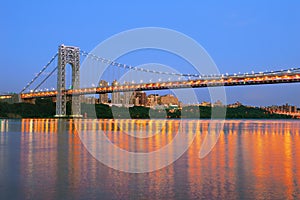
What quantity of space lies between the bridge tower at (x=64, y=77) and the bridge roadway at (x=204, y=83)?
3.30 ft

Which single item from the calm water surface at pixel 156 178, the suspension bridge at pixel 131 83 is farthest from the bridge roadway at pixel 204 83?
the calm water surface at pixel 156 178

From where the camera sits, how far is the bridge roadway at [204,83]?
135ft

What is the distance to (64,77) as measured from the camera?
5522 cm

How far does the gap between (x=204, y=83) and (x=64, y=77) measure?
19349 millimetres

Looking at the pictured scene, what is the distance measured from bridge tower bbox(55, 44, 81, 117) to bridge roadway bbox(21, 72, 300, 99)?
1007 millimetres

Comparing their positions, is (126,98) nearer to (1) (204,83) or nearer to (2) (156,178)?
(1) (204,83)

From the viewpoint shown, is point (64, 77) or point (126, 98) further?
point (126, 98)

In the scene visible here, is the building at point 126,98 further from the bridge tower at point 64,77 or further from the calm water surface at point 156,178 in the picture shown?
the calm water surface at point 156,178

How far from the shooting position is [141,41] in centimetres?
3095

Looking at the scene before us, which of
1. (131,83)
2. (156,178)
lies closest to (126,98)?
(131,83)

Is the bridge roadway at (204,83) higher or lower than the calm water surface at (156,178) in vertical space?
higher

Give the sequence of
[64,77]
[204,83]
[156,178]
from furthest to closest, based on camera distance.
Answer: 1. [64,77]
2. [204,83]
3. [156,178]

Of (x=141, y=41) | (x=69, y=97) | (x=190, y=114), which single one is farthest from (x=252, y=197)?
(x=190, y=114)

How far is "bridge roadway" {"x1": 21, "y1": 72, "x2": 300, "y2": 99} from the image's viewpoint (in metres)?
41.3
